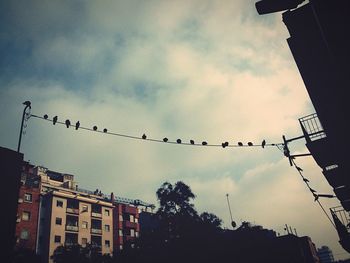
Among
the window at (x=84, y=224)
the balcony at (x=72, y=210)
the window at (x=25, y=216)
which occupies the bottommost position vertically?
the window at (x=84, y=224)

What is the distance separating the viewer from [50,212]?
141 feet

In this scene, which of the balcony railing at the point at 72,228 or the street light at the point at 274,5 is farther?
the balcony railing at the point at 72,228

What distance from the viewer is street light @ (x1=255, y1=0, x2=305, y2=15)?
4438 millimetres

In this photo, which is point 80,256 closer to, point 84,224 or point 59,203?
point 59,203

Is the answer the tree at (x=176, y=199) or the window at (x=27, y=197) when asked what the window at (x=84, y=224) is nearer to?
the window at (x=27, y=197)

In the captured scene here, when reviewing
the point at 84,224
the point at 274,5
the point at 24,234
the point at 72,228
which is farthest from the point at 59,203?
the point at 274,5

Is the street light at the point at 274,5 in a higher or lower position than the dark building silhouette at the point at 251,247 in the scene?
higher

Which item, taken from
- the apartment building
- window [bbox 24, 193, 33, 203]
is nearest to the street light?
the apartment building

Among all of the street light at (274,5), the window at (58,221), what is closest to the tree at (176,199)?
the window at (58,221)

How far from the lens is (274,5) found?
4496mm

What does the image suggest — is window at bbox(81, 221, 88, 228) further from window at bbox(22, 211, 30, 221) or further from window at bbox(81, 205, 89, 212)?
window at bbox(22, 211, 30, 221)

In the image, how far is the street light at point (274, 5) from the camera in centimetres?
444

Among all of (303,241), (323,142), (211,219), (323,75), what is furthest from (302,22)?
(303,241)

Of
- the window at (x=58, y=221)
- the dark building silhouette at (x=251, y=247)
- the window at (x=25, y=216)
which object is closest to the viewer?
the dark building silhouette at (x=251, y=247)
